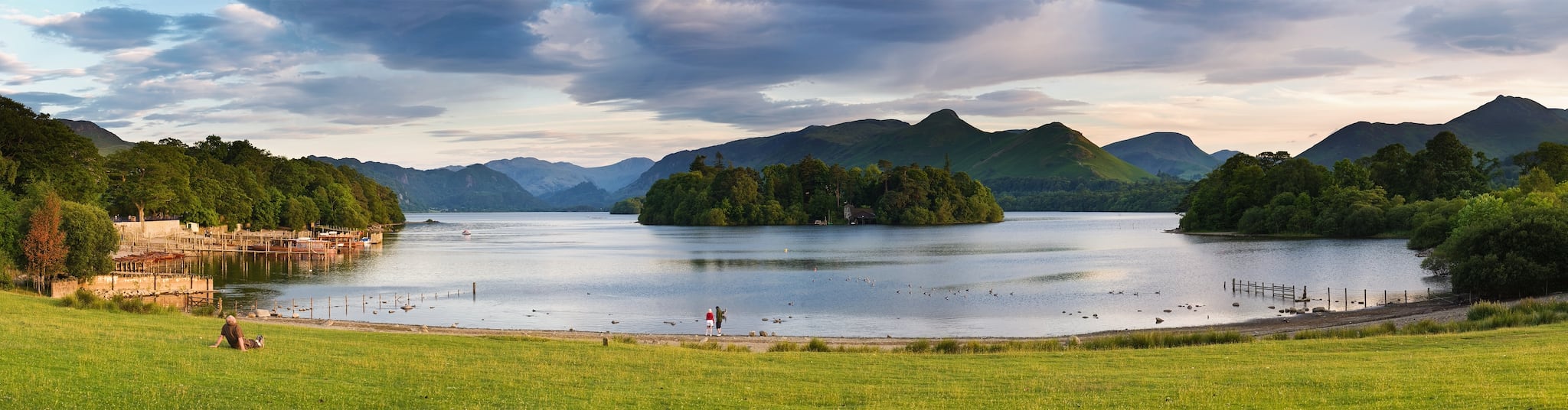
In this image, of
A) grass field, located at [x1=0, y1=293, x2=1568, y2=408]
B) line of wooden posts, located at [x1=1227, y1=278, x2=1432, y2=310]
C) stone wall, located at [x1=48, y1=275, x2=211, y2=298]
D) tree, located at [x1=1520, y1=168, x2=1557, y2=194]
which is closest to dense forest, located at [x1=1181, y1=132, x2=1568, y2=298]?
tree, located at [x1=1520, y1=168, x2=1557, y2=194]

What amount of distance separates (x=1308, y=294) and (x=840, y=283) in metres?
26.2

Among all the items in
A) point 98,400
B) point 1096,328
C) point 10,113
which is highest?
point 10,113

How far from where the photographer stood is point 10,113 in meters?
71.2

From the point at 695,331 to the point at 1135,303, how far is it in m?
22.8

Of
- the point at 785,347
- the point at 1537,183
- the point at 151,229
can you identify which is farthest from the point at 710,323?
the point at 1537,183

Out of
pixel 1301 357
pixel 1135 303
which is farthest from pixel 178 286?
pixel 1301 357

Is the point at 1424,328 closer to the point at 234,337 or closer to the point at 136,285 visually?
the point at 234,337

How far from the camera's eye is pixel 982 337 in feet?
115

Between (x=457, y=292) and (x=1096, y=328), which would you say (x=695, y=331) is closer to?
(x=1096, y=328)

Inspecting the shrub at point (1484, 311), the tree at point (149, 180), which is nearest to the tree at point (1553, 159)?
the shrub at point (1484, 311)

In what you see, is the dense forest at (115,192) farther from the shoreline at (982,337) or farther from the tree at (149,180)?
the shoreline at (982,337)

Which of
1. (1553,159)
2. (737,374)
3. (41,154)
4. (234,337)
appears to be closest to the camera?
(737,374)

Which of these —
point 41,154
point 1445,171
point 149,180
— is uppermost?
point 41,154

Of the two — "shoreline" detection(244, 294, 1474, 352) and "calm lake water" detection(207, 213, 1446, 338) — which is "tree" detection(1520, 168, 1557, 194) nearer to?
"calm lake water" detection(207, 213, 1446, 338)
